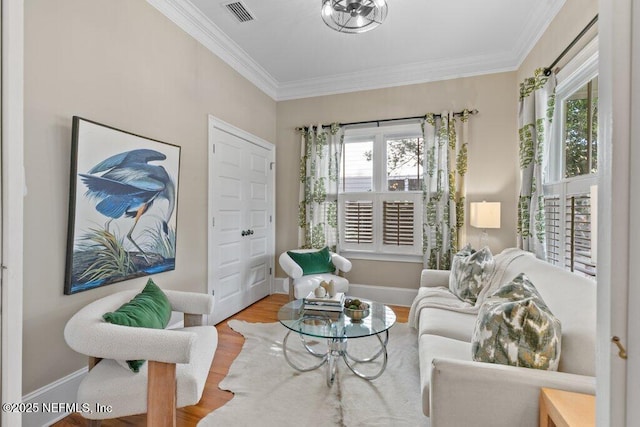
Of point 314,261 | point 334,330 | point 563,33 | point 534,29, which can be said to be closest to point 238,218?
point 314,261

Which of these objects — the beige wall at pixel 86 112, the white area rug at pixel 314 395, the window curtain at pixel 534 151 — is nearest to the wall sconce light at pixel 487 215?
the window curtain at pixel 534 151

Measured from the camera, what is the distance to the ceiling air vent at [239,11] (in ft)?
8.56

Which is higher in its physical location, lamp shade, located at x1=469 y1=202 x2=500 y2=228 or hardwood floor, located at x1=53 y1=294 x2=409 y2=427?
lamp shade, located at x1=469 y1=202 x2=500 y2=228

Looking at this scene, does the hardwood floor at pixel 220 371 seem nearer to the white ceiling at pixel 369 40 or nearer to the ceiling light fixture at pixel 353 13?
the ceiling light fixture at pixel 353 13

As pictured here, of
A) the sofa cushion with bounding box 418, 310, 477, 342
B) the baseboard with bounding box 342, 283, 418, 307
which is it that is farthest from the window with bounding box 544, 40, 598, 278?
the baseboard with bounding box 342, 283, 418, 307

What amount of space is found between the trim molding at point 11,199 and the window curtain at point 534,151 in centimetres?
335

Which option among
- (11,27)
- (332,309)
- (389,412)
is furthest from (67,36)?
(389,412)

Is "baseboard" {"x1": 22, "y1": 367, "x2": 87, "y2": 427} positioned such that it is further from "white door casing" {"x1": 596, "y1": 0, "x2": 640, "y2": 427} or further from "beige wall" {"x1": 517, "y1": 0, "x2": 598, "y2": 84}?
"beige wall" {"x1": 517, "y1": 0, "x2": 598, "y2": 84}

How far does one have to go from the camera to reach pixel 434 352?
5.64ft

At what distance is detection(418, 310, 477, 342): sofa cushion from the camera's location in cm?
201

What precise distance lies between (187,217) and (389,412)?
89.3 inches

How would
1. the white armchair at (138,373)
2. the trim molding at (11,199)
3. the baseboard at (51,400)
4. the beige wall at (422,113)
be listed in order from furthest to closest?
the beige wall at (422,113), the baseboard at (51,400), the white armchair at (138,373), the trim molding at (11,199)

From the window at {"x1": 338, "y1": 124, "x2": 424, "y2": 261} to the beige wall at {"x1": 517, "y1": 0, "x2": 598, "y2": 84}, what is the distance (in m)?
1.35

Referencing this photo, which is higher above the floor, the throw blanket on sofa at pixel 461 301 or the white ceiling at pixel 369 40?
the white ceiling at pixel 369 40
